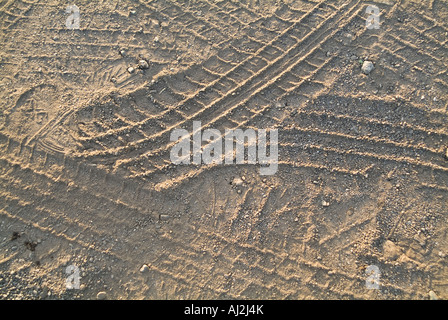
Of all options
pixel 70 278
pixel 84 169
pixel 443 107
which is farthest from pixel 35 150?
pixel 443 107

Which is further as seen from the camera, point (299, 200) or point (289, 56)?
point (289, 56)

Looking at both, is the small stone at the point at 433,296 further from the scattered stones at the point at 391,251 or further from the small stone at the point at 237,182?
the small stone at the point at 237,182

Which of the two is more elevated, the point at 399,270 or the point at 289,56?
the point at 289,56

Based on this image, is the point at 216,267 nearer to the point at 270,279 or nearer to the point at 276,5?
the point at 270,279

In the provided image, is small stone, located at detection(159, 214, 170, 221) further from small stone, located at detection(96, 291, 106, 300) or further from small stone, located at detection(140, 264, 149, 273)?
small stone, located at detection(96, 291, 106, 300)

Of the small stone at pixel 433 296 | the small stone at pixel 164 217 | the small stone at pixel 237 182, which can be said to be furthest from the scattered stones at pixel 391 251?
the small stone at pixel 164 217

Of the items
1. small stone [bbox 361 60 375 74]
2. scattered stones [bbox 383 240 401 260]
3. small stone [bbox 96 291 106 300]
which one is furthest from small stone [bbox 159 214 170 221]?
small stone [bbox 361 60 375 74]
